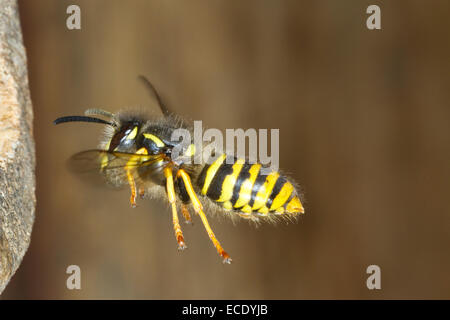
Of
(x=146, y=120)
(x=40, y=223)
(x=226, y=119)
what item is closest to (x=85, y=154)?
(x=146, y=120)

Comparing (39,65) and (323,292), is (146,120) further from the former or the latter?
(323,292)

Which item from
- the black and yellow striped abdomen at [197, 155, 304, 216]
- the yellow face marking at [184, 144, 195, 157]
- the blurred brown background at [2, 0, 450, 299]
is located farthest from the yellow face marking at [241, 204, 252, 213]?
the blurred brown background at [2, 0, 450, 299]

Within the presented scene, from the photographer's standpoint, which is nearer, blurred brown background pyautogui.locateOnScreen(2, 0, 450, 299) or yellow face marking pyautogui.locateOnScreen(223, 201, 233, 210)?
yellow face marking pyautogui.locateOnScreen(223, 201, 233, 210)

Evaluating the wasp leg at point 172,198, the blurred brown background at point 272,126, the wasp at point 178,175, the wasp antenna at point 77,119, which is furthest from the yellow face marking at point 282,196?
the blurred brown background at point 272,126

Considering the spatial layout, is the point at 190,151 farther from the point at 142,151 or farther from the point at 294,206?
the point at 294,206

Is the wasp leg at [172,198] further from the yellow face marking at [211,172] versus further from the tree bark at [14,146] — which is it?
the tree bark at [14,146]

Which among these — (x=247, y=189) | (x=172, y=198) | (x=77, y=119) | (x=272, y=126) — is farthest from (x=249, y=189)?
(x=272, y=126)

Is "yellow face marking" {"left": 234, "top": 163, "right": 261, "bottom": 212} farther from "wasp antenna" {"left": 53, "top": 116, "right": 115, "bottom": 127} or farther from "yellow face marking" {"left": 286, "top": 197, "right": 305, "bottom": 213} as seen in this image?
"wasp antenna" {"left": 53, "top": 116, "right": 115, "bottom": 127}
